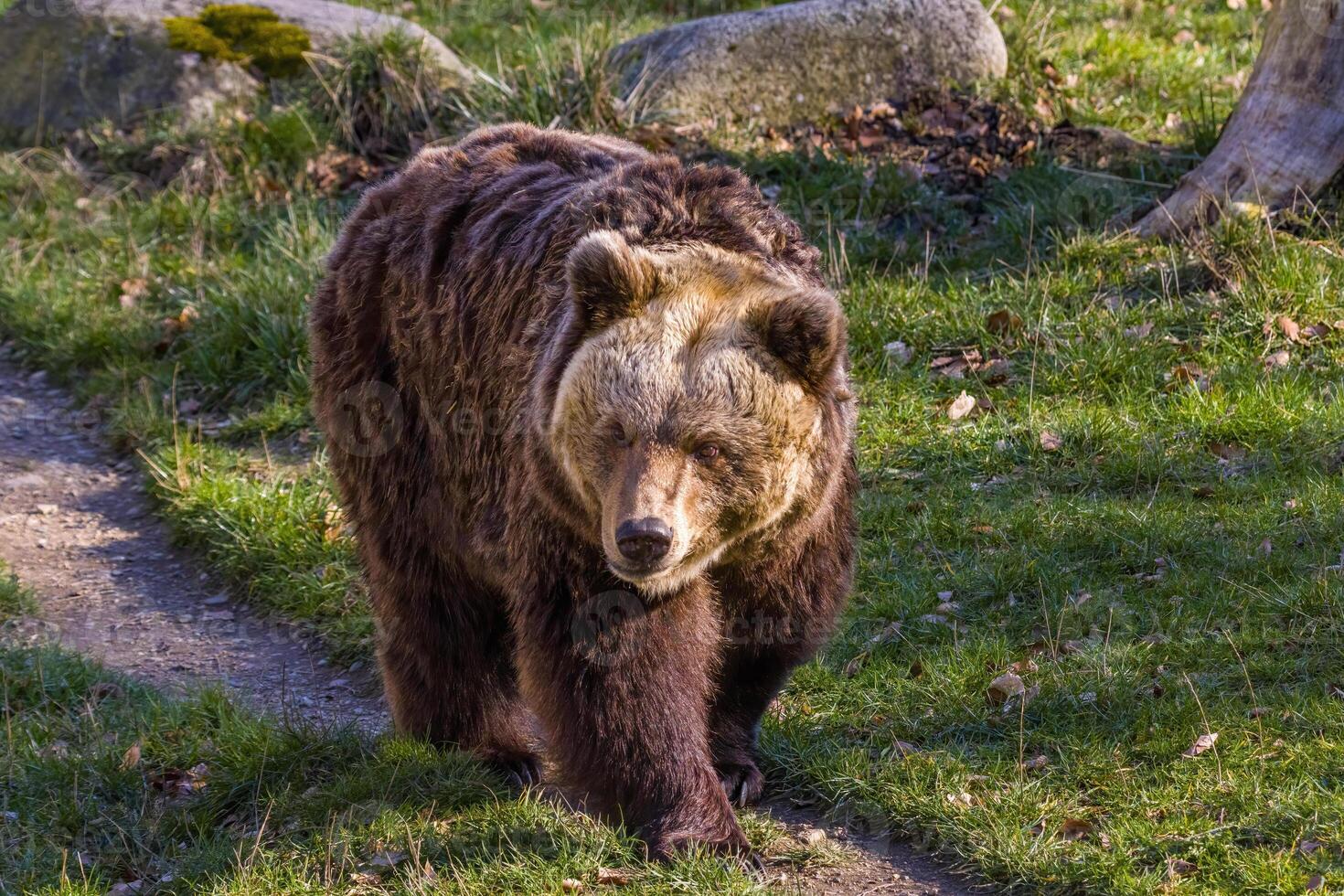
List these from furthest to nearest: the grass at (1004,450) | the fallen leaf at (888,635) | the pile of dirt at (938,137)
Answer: the pile of dirt at (938,137) → the fallen leaf at (888,635) → the grass at (1004,450)

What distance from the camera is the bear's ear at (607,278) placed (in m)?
3.87

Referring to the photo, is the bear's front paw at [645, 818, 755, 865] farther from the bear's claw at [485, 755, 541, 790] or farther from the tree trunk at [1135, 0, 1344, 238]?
the tree trunk at [1135, 0, 1344, 238]

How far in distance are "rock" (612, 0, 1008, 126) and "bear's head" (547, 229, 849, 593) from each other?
237 inches

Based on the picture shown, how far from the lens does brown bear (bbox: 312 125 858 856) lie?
3879mm

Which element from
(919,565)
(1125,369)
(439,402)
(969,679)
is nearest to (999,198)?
(1125,369)

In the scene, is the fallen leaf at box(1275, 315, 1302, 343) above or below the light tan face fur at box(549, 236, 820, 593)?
below

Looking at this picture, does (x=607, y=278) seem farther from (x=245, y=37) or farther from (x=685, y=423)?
(x=245, y=37)

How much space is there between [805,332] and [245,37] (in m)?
8.09

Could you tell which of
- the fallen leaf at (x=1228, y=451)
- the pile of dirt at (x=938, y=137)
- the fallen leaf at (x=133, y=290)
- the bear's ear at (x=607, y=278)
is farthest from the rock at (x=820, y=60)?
the bear's ear at (x=607, y=278)

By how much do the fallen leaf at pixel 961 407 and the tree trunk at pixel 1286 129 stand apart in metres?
1.60

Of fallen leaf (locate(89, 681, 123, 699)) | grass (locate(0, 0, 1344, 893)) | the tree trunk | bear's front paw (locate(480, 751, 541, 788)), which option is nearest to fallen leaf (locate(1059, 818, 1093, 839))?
grass (locate(0, 0, 1344, 893))

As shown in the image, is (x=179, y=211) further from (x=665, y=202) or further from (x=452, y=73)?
(x=665, y=202)

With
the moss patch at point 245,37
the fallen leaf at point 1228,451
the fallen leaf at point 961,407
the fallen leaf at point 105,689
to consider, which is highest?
the moss patch at point 245,37

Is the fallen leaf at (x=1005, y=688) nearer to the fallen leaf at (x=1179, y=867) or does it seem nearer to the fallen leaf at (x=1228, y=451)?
the fallen leaf at (x=1179, y=867)
